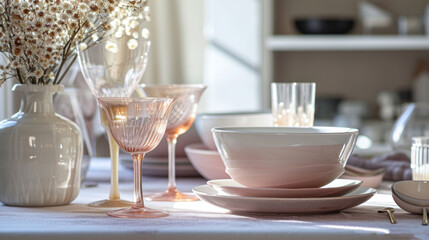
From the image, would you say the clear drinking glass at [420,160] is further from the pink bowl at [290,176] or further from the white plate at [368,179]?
the pink bowl at [290,176]

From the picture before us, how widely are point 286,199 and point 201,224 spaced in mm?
115

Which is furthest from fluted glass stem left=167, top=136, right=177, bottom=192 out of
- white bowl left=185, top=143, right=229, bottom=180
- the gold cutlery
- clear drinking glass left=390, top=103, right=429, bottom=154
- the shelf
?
the shelf

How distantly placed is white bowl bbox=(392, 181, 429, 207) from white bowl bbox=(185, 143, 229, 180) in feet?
1.18

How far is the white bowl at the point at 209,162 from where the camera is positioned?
1.20 metres

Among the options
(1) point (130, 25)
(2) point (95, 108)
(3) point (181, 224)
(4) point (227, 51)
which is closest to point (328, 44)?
(4) point (227, 51)

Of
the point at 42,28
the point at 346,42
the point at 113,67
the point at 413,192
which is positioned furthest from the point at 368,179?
the point at 346,42

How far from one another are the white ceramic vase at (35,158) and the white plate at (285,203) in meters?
0.22

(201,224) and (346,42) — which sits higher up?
(346,42)

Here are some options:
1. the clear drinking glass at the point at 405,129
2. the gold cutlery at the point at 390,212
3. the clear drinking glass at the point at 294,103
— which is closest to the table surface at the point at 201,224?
the gold cutlery at the point at 390,212

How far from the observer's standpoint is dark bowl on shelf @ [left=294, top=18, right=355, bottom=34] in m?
3.61

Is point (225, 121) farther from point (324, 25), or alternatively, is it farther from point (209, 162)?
point (324, 25)

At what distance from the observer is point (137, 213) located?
0.88 m

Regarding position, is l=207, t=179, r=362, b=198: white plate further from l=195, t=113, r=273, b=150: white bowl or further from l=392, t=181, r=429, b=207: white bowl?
l=195, t=113, r=273, b=150: white bowl

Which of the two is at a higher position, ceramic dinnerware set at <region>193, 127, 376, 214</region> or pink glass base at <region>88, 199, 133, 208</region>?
ceramic dinnerware set at <region>193, 127, 376, 214</region>
